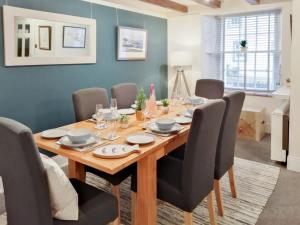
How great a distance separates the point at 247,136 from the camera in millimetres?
4469

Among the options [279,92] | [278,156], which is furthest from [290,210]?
[279,92]

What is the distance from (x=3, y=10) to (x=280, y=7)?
3.90m

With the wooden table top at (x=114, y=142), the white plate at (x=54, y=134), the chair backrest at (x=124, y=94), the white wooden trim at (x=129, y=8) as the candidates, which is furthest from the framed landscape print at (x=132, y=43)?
the white plate at (x=54, y=134)

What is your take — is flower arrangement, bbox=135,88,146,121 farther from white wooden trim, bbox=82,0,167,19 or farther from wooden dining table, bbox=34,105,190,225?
white wooden trim, bbox=82,0,167,19

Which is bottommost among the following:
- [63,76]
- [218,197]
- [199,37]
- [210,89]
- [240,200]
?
[240,200]

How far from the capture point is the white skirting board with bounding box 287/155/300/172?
10.5 feet

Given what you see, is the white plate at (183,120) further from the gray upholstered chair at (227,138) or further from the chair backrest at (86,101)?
the chair backrest at (86,101)

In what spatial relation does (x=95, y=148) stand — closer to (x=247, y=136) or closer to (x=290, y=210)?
(x=290, y=210)

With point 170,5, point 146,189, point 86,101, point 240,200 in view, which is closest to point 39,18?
point 86,101

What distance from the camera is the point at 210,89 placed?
4.00 metres

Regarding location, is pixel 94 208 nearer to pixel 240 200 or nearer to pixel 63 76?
pixel 240 200

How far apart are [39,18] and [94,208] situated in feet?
7.96

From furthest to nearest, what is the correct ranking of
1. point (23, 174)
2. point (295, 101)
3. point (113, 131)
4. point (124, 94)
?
point (124, 94) → point (295, 101) → point (113, 131) → point (23, 174)

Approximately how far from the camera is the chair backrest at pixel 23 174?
4.13 ft
